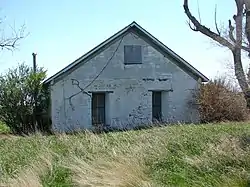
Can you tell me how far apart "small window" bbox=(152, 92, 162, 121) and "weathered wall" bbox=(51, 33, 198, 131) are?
322 millimetres

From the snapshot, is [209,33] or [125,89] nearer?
[209,33]

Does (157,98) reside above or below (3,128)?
above

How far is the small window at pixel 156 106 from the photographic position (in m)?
26.9

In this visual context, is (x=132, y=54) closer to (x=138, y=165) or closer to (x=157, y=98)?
(x=157, y=98)

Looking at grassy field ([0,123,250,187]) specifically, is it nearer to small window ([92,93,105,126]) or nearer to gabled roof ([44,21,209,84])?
gabled roof ([44,21,209,84])

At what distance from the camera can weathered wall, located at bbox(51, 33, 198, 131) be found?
970 inches

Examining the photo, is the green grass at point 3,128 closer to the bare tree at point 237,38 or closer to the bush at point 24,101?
the bush at point 24,101

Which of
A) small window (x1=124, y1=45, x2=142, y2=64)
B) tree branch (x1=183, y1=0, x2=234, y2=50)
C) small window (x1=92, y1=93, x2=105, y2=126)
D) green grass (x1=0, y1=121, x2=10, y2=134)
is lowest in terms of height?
green grass (x1=0, y1=121, x2=10, y2=134)

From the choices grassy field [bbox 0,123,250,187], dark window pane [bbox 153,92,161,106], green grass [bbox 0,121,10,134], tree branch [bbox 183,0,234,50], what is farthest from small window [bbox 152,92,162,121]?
grassy field [bbox 0,123,250,187]

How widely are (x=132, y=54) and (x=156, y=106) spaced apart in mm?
3686

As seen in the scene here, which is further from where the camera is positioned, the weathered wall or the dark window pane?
the dark window pane

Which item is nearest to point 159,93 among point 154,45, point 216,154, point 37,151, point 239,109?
point 154,45

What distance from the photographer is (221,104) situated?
25.9 m

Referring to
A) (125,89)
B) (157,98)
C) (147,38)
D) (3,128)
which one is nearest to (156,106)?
(157,98)
